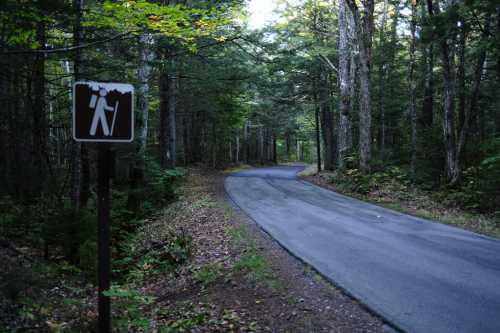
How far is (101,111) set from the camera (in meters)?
3.85

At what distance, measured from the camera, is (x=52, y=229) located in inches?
340

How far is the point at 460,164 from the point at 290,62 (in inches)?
335

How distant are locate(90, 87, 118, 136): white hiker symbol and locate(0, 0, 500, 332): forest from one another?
464 millimetres

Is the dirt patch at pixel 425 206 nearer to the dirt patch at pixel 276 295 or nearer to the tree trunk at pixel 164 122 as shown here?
the dirt patch at pixel 276 295

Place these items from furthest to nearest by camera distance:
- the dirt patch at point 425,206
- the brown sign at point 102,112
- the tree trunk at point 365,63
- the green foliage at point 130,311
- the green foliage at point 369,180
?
the tree trunk at point 365,63
the green foliage at point 369,180
the dirt patch at point 425,206
the green foliage at point 130,311
the brown sign at point 102,112

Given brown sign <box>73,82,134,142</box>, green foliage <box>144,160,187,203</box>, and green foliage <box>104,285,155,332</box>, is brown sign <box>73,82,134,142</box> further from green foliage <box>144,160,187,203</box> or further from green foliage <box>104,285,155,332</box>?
green foliage <box>144,160,187,203</box>

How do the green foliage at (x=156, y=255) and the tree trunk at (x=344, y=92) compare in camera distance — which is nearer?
the green foliage at (x=156, y=255)

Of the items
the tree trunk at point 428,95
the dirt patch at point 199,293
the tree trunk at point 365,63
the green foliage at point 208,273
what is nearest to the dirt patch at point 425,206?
the tree trunk at point 365,63

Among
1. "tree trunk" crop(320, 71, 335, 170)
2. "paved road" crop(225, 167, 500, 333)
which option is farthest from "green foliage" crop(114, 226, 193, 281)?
"tree trunk" crop(320, 71, 335, 170)

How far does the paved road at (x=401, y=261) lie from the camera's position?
5152 mm

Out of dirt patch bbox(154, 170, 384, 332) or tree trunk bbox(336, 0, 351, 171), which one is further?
tree trunk bbox(336, 0, 351, 171)

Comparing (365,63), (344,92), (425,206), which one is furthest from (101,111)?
(344,92)

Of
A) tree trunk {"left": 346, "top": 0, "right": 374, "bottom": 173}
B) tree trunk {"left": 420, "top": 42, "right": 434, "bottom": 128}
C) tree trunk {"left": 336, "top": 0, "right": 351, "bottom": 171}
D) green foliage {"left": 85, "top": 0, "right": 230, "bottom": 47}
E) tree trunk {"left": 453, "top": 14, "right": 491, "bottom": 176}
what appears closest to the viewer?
green foliage {"left": 85, "top": 0, "right": 230, "bottom": 47}

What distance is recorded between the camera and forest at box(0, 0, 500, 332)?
244 inches
